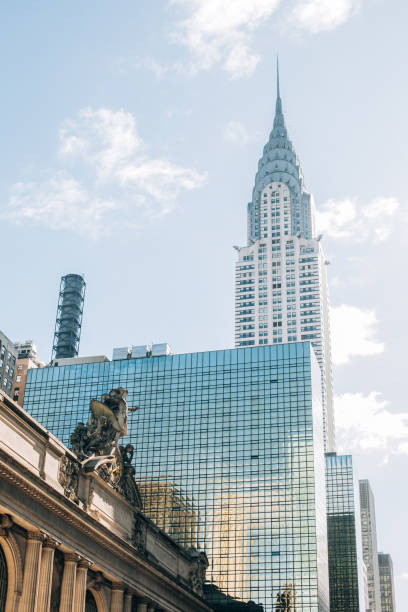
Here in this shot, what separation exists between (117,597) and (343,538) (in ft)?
407

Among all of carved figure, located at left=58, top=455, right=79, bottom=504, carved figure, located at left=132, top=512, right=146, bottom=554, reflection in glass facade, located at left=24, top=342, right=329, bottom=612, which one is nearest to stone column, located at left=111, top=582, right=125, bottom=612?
carved figure, located at left=132, top=512, right=146, bottom=554

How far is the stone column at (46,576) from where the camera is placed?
1818 inches

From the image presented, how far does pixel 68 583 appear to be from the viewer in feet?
163

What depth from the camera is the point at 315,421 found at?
12450 cm

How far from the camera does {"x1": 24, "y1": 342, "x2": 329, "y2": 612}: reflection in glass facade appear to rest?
114750 mm

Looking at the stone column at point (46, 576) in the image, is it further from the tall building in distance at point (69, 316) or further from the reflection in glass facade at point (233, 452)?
the tall building in distance at point (69, 316)

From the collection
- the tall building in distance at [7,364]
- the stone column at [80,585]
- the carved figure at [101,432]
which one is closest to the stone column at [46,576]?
the stone column at [80,585]

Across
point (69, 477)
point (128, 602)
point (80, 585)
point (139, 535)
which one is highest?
point (69, 477)

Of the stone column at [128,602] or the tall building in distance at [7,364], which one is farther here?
the tall building in distance at [7,364]

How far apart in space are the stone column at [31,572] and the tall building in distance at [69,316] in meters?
133

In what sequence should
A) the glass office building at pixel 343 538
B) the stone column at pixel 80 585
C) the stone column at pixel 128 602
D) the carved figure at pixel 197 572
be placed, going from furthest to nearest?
the glass office building at pixel 343 538 → the carved figure at pixel 197 572 → the stone column at pixel 128 602 → the stone column at pixel 80 585

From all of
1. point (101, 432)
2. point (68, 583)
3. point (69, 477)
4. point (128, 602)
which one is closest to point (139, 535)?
point (128, 602)

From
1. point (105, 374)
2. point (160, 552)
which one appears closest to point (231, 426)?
point (105, 374)

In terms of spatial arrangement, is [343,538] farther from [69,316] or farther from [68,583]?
[68,583]
